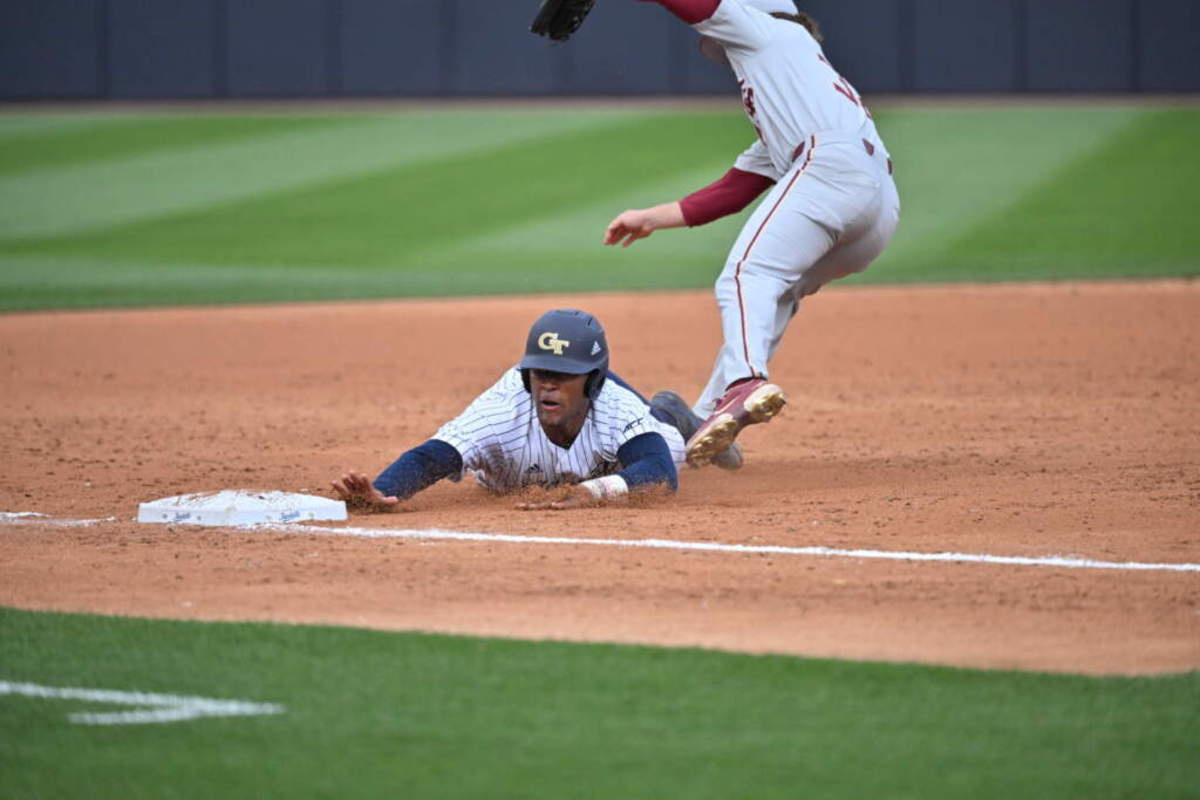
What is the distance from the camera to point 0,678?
4133 mm

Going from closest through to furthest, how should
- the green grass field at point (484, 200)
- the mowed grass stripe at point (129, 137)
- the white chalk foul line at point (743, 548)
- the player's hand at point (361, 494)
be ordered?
the white chalk foul line at point (743, 548), the player's hand at point (361, 494), the green grass field at point (484, 200), the mowed grass stripe at point (129, 137)

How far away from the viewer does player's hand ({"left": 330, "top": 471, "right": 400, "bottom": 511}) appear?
5840mm

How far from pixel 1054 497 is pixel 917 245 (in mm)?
10480

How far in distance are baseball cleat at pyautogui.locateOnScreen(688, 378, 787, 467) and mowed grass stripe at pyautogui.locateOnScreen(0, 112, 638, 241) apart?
12695mm

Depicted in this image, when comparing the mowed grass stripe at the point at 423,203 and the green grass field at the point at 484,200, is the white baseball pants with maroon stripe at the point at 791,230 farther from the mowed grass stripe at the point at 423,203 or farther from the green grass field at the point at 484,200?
the mowed grass stripe at the point at 423,203

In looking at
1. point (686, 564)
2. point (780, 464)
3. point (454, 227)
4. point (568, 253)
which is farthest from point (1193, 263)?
point (686, 564)

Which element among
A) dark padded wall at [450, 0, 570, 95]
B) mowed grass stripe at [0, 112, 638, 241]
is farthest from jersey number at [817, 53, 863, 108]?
dark padded wall at [450, 0, 570, 95]

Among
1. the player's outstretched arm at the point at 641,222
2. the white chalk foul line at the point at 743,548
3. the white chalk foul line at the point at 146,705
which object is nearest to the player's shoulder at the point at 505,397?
the white chalk foul line at the point at 743,548

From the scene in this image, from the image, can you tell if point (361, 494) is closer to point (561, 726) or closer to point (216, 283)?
point (561, 726)

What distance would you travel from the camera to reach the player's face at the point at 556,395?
606 centimetres

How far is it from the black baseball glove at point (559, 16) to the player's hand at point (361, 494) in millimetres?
1859

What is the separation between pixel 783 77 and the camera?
21.6ft

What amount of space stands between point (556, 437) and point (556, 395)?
26cm

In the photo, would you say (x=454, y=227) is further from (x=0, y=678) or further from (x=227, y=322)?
(x=0, y=678)
